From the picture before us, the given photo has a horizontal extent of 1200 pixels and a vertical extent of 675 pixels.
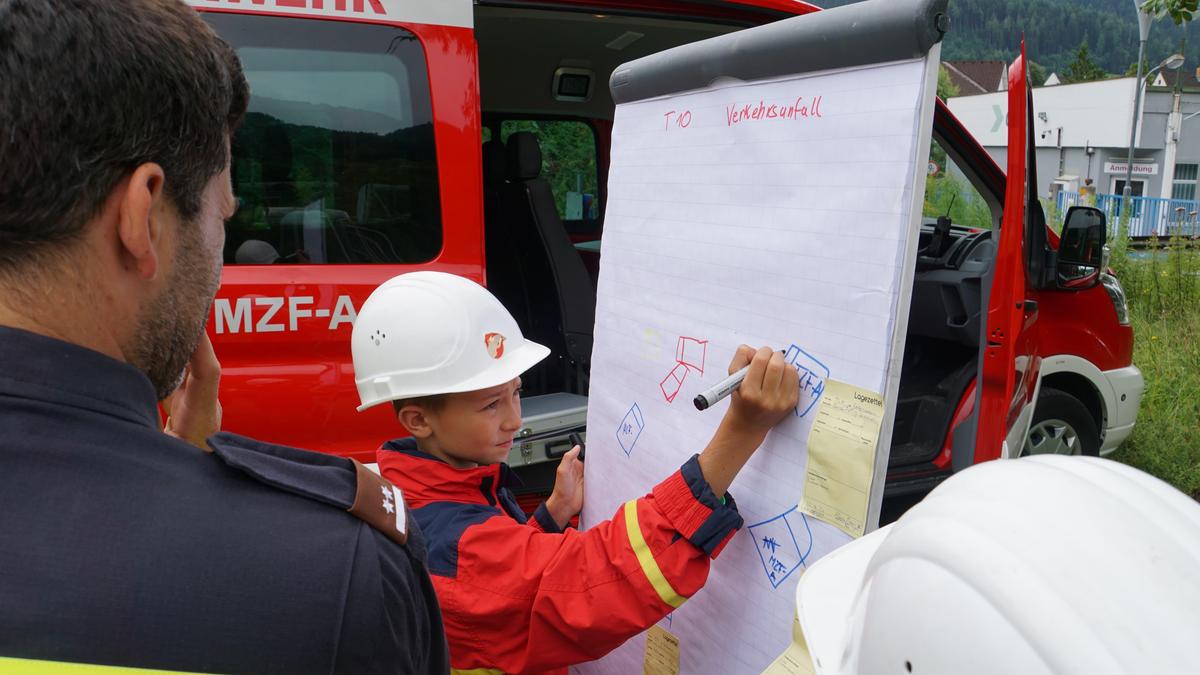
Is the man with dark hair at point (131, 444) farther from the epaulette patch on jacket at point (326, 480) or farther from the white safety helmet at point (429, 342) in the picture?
the white safety helmet at point (429, 342)

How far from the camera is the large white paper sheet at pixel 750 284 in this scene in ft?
4.18

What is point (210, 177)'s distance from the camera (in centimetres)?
89

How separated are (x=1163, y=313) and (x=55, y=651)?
8.42 m

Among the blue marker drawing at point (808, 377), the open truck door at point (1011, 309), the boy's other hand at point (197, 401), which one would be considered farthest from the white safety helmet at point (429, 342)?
the open truck door at point (1011, 309)

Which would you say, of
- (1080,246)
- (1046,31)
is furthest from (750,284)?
(1046,31)

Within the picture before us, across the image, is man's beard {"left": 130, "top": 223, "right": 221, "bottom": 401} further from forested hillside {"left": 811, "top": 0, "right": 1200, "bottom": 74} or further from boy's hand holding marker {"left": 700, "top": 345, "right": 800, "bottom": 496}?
forested hillside {"left": 811, "top": 0, "right": 1200, "bottom": 74}

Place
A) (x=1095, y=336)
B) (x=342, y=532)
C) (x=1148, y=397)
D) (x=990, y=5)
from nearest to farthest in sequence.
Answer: (x=342, y=532) → (x=1095, y=336) → (x=1148, y=397) → (x=990, y=5)

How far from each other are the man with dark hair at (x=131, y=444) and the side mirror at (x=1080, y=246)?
10.2 ft

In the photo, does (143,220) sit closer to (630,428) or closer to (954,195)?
(630,428)

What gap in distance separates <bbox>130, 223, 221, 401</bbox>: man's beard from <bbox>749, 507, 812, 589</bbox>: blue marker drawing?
892 millimetres

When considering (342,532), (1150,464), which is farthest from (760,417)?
(1150,464)

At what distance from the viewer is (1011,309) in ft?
8.26

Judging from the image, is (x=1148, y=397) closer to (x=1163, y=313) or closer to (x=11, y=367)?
(x=1163, y=313)

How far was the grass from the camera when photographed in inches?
187
